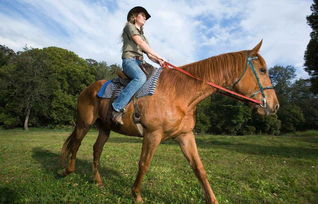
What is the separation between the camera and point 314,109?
54.2 m

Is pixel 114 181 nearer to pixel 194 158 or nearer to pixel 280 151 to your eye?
pixel 194 158

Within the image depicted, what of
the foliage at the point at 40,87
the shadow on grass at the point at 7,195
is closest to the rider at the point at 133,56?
the shadow on grass at the point at 7,195

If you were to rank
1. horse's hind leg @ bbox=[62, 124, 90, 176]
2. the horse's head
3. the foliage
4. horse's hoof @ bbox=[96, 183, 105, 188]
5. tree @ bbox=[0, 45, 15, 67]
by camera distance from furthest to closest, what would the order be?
1. tree @ bbox=[0, 45, 15, 67]
2. the foliage
3. horse's hind leg @ bbox=[62, 124, 90, 176]
4. horse's hoof @ bbox=[96, 183, 105, 188]
5. the horse's head

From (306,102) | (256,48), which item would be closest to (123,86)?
(256,48)

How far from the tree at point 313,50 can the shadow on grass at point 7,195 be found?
956 inches

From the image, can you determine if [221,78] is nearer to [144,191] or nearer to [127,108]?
[127,108]

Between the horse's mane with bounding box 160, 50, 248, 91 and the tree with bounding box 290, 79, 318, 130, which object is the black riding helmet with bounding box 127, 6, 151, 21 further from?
the tree with bounding box 290, 79, 318, 130

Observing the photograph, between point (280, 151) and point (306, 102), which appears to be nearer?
point (280, 151)

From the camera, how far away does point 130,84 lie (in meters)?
3.89

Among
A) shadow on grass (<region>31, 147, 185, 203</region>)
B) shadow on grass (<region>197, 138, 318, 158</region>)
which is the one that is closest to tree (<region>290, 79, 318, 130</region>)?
shadow on grass (<region>197, 138, 318, 158</region>)

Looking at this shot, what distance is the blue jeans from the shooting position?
12.6 feet

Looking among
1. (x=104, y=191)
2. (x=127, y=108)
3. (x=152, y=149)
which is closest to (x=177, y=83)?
(x=127, y=108)

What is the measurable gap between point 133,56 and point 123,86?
27.0 inches

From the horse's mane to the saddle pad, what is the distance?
172 millimetres
